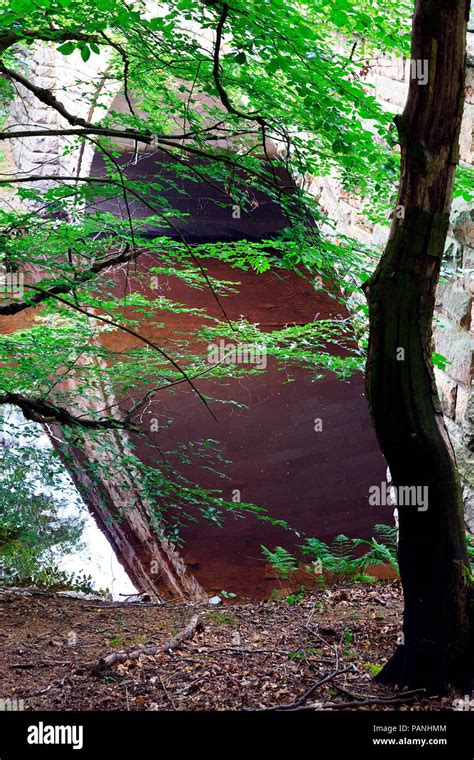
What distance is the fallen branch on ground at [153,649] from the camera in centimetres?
323

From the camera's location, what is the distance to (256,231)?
54.8 feet

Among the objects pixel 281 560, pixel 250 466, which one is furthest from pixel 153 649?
pixel 250 466

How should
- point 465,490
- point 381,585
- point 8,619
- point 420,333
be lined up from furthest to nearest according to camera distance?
point 381,585
point 8,619
point 465,490
point 420,333

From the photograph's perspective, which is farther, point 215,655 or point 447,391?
point 447,391

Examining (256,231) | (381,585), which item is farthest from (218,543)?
(256,231)

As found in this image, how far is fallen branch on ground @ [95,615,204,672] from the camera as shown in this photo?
10.6ft

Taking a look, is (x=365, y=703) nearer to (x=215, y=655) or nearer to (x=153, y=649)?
(x=215, y=655)

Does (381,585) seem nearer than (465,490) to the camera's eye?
No

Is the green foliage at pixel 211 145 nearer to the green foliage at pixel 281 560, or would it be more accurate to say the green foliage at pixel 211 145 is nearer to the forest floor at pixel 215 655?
the green foliage at pixel 281 560

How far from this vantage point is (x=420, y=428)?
8.18 ft

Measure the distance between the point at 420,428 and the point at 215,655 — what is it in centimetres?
162

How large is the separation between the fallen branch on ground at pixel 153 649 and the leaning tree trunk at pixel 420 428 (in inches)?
52.9

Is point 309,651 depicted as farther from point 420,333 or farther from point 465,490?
point 420,333
